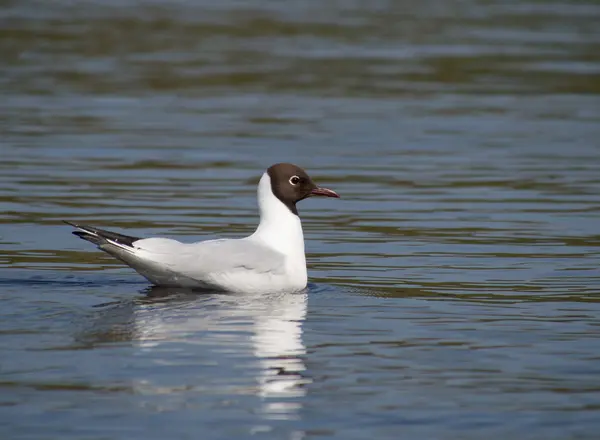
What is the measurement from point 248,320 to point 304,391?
208cm

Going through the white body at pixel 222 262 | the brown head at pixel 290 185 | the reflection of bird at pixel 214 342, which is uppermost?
the brown head at pixel 290 185

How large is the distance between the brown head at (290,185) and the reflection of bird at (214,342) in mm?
1084

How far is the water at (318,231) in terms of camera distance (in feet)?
28.2

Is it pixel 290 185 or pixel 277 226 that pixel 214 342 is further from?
pixel 290 185

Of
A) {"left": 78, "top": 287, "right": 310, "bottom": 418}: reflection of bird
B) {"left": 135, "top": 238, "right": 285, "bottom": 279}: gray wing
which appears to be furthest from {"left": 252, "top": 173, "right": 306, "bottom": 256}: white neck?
{"left": 78, "top": 287, "right": 310, "bottom": 418}: reflection of bird

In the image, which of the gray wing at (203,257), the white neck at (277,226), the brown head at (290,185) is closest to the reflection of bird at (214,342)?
the gray wing at (203,257)

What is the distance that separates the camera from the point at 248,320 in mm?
10820

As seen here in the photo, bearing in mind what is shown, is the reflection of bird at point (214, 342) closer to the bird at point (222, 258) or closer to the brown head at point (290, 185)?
the bird at point (222, 258)

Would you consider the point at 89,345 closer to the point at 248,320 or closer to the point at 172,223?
the point at 248,320

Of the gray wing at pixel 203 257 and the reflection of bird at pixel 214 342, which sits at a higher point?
the gray wing at pixel 203 257

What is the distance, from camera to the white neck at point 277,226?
1247 centimetres

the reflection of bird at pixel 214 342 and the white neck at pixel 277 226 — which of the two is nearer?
the reflection of bird at pixel 214 342

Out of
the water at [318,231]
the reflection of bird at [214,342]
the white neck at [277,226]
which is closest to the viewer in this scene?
the water at [318,231]

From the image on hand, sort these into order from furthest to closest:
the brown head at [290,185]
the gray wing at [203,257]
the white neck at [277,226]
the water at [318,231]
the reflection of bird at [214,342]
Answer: the brown head at [290,185]
the white neck at [277,226]
the gray wing at [203,257]
the reflection of bird at [214,342]
the water at [318,231]
